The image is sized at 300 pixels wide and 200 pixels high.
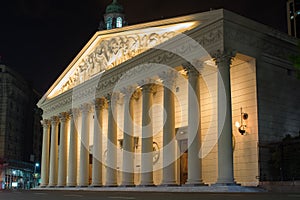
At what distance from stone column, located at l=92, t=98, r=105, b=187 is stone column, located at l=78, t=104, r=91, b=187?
99.6 inches

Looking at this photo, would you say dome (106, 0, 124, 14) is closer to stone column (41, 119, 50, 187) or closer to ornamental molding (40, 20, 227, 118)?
ornamental molding (40, 20, 227, 118)

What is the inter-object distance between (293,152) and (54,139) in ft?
100

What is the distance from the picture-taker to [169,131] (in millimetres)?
32188

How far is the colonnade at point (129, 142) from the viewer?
28.0m

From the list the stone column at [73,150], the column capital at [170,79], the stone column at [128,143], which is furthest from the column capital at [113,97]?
the column capital at [170,79]

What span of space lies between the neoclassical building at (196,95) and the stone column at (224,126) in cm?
6

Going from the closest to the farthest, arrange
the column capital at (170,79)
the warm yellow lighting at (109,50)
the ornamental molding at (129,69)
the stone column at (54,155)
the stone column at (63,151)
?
the ornamental molding at (129,69) < the column capital at (170,79) < the warm yellow lighting at (109,50) < the stone column at (63,151) < the stone column at (54,155)

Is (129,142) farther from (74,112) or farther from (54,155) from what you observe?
(54,155)

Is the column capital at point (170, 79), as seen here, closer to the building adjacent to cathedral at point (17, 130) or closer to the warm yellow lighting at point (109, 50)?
the warm yellow lighting at point (109, 50)

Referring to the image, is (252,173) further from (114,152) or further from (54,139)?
(54,139)

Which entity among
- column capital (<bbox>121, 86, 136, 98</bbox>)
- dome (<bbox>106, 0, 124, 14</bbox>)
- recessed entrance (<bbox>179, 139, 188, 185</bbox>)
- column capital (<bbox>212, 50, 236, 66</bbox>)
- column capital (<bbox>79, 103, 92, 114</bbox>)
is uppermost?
dome (<bbox>106, 0, 124, 14</bbox>)

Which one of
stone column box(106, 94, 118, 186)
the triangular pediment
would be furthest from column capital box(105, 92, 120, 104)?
the triangular pediment

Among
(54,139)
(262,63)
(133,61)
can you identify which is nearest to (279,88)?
(262,63)

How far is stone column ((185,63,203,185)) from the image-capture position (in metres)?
28.8
